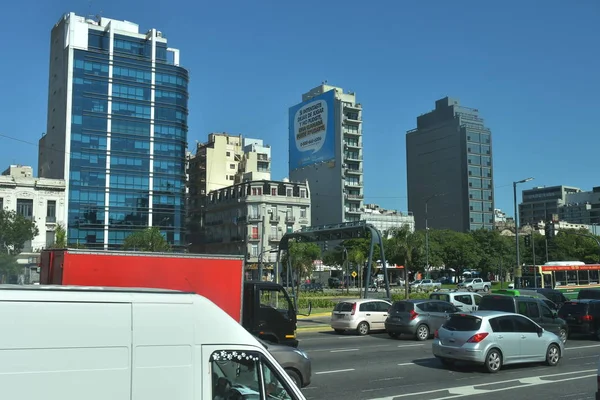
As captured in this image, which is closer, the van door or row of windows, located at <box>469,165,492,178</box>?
the van door

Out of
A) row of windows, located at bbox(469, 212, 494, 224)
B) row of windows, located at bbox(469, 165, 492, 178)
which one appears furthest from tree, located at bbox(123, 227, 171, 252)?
row of windows, located at bbox(469, 165, 492, 178)

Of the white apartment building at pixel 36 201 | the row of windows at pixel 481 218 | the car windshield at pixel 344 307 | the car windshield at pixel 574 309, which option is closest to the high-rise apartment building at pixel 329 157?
the row of windows at pixel 481 218

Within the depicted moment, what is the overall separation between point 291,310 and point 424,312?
297 inches

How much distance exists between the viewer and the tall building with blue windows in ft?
261

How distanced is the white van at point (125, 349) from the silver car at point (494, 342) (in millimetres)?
10510

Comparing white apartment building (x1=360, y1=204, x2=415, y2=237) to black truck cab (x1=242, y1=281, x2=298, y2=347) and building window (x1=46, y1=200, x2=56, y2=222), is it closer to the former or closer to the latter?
building window (x1=46, y1=200, x2=56, y2=222)

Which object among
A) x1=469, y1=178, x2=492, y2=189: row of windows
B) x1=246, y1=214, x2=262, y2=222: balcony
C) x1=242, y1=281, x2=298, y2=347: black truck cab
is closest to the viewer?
x1=242, y1=281, x2=298, y2=347: black truck cab

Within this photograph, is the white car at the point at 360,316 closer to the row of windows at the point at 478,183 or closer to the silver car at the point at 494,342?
the silver car at the point at 494,342

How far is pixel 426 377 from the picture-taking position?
13422 millimetres

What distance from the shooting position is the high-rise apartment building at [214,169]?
102938 millimetres

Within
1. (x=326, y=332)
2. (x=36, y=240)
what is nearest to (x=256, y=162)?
(x=36, y=240)

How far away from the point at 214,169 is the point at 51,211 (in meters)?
35.7

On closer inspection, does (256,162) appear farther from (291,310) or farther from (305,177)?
(291,310)

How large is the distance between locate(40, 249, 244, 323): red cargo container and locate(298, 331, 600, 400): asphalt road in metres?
2.92
